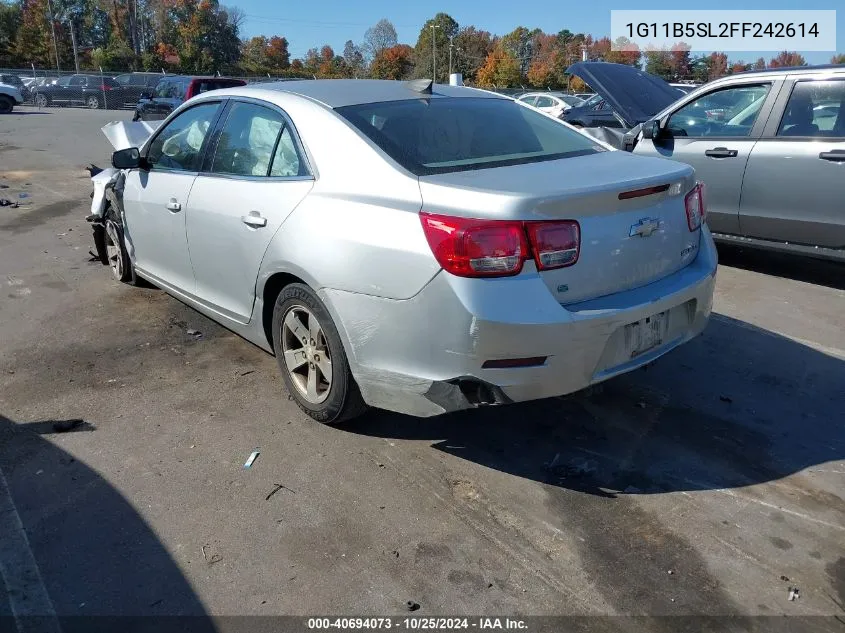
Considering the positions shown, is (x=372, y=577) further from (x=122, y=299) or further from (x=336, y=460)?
(x=122, y=299)

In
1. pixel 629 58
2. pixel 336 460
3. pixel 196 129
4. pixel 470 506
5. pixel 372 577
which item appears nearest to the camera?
pixel 372 577

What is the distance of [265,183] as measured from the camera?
11.9ft

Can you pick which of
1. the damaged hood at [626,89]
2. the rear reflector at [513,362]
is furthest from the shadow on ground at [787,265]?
the rear reflector at [513,362]

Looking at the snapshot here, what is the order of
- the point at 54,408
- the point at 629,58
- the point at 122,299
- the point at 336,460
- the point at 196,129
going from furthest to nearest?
the point at 629,58
the point at 122,299
the point at 196,129
the point at 54,408
the point at 336,460

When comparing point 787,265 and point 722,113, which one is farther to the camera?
point 787,265

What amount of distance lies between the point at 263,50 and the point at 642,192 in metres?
95.5

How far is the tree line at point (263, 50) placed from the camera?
69188 millimetres

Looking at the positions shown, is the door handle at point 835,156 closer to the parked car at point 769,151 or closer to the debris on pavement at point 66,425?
the parked car at point 769,151

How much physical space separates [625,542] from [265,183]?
7.98ft

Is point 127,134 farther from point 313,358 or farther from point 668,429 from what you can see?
point 668,429

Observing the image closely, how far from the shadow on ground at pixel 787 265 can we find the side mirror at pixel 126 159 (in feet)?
17.6

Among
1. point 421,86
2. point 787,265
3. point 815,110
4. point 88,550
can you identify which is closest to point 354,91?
point 421,86

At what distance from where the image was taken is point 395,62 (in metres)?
88.5

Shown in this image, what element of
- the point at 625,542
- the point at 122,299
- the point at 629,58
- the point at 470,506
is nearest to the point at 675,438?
the point at 625,542
